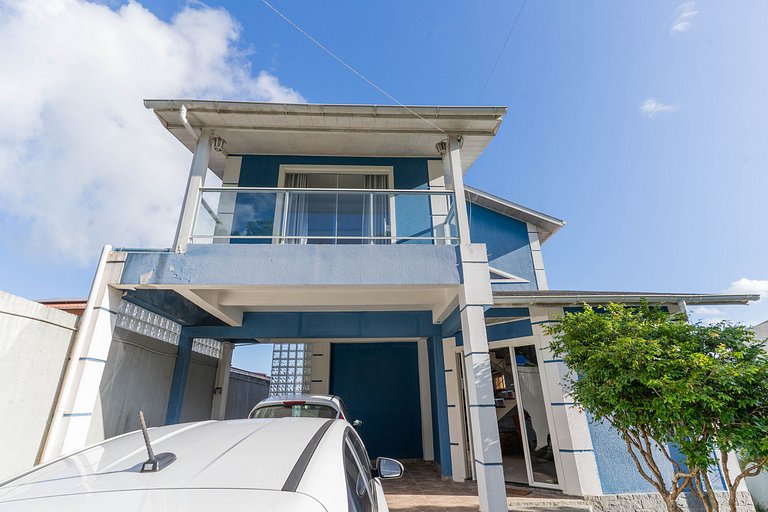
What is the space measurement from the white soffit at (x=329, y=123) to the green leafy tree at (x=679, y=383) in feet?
11.7

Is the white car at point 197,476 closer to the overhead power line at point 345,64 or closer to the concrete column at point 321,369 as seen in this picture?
the overhead power line at point 345,64

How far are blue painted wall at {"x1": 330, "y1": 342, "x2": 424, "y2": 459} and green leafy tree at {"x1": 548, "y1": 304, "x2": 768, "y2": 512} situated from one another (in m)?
6.51

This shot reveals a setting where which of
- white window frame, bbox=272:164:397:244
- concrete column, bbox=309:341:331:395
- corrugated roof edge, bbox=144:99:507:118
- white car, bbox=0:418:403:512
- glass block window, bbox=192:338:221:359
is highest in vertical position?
corrugated roof edge, bbox=144:99:507:118

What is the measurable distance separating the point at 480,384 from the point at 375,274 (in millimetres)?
2045

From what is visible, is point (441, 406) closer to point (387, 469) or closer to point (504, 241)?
point (504, 241)

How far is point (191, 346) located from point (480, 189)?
8.14m

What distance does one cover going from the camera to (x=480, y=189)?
357 inches

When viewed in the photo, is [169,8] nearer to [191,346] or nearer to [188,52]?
[188,52]

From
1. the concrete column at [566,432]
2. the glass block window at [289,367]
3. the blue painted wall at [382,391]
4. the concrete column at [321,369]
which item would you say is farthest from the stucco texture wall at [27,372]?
the glass block window at [289,367]

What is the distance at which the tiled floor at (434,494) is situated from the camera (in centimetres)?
550

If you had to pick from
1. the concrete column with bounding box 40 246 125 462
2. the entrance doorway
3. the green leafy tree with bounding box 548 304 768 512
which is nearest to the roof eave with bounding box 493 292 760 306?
the entrance doorway

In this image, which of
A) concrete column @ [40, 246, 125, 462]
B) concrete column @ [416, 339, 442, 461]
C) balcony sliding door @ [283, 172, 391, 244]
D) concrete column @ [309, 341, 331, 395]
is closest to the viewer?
concrete column @ [40, 246, 125, 462]

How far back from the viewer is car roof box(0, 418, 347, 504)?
3.63 feet

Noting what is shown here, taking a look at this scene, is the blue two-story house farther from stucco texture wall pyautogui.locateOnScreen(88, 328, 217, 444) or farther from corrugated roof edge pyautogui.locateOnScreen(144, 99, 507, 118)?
stucco texture wall pyautogui.locateOnScreen(88, 328, 217, 444)
